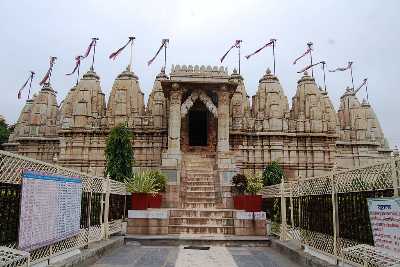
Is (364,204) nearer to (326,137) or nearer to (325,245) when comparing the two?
(325,245)

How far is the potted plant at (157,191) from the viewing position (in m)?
13.0

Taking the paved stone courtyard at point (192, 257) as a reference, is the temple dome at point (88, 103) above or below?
above

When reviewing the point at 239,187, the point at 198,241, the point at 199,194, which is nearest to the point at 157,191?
the point at 199,194

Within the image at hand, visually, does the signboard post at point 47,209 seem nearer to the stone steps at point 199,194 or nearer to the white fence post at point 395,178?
the white fence post at point 395,178

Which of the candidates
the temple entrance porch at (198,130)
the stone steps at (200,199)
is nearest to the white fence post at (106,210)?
the stone steps at (200,199)

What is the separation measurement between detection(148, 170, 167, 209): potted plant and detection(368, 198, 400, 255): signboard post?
29.4 ft

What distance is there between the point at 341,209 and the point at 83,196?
5.01 metres

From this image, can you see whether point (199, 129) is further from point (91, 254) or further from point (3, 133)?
point (3, 133)

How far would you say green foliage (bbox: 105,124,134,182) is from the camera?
1664 cm

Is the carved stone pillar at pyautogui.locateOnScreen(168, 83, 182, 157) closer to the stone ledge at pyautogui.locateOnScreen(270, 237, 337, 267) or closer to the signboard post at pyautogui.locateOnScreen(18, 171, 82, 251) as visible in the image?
the stone ledge at pyautogui.locateOnScreen(270, 237, 337, 267)

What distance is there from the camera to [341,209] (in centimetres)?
620

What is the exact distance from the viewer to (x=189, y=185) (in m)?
16.5

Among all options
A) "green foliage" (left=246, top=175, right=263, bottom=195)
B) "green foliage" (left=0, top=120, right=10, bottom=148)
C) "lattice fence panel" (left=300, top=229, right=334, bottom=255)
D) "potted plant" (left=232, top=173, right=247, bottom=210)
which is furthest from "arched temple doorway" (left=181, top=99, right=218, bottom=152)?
"green foliage" (left=0, top=120, right=10, bottom=148)

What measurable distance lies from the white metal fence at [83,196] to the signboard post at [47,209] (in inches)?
4.8
